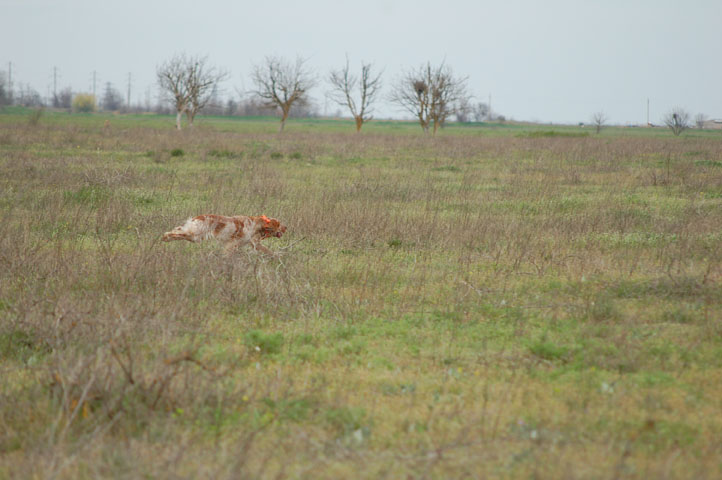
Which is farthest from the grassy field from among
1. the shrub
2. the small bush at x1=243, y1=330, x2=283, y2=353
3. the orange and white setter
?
the shrub

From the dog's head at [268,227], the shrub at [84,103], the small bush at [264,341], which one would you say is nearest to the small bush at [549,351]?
the small bush at [264,341]

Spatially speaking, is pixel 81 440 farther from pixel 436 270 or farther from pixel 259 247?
pixel 436 270

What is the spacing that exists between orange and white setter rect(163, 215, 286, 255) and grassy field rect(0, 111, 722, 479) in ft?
0.94

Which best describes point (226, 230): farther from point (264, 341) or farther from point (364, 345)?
point (364, 345)

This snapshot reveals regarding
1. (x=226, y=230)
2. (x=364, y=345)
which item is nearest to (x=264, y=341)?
(x=364, y=345)

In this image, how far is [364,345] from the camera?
4.70m

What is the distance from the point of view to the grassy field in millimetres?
3256

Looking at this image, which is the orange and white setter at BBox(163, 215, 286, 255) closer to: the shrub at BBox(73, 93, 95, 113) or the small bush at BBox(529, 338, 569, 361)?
the small bush at BBox(529, 338, 569, 361)

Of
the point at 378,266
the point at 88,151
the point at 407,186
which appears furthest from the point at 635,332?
the point at 88,151

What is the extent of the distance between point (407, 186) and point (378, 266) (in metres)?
6.14

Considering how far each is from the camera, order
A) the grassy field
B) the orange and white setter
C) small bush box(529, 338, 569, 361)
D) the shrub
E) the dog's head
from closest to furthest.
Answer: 1. the grassy field
2. small bush box(529, 338, 569, 361)
3. the orange and white setter
4. the dog's head
5. the shrub

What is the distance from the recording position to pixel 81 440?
3223 millimetres

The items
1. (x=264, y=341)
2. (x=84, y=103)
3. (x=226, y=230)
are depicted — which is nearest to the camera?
(x=264, y=341)

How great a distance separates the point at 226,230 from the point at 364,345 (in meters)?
2.35
